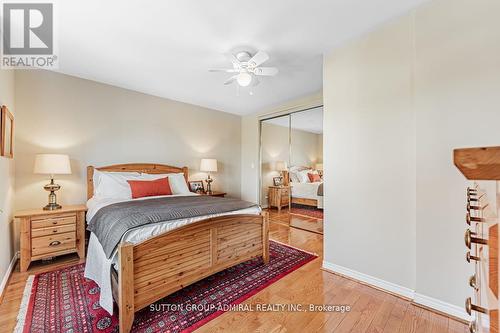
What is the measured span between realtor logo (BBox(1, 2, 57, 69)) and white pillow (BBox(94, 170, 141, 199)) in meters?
1.51

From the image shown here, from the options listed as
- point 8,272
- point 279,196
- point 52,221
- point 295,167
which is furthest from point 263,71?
point 8,272

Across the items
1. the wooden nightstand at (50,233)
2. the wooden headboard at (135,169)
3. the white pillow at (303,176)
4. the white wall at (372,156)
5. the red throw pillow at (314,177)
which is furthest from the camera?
the white pillow at (303,176)

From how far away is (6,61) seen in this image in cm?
241

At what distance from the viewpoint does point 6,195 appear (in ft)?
7.36

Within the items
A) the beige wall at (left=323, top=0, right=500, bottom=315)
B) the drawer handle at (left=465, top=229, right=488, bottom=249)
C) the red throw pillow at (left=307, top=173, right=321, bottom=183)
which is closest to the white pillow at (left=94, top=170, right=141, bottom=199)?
the beige wall at (left=323, top=0, right=500, bottom=315)

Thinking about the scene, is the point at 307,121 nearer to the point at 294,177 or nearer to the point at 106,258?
the point at 294,177

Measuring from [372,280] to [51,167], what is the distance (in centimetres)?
374

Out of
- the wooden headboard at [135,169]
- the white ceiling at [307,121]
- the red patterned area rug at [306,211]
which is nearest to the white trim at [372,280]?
the red patterned area rug at [306,211]

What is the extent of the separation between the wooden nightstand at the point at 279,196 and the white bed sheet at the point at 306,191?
0.15 metres

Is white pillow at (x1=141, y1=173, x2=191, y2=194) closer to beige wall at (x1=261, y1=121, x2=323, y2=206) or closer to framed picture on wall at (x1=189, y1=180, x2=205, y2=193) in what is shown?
framed picture on wall at (x1=189, y1=180, x2=205, y2=193)

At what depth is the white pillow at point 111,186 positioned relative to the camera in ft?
9.66

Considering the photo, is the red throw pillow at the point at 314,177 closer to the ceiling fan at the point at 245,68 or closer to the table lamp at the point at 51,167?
the ceiling fan at the point at 245,68

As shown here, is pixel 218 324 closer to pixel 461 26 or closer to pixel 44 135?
pixel 461 26

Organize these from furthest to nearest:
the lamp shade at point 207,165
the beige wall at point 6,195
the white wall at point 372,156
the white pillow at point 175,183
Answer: the lamp shade at point 207,165
the white pillow at point 175,183
the beige wall at point 6,195
the white wall at point 372,156
